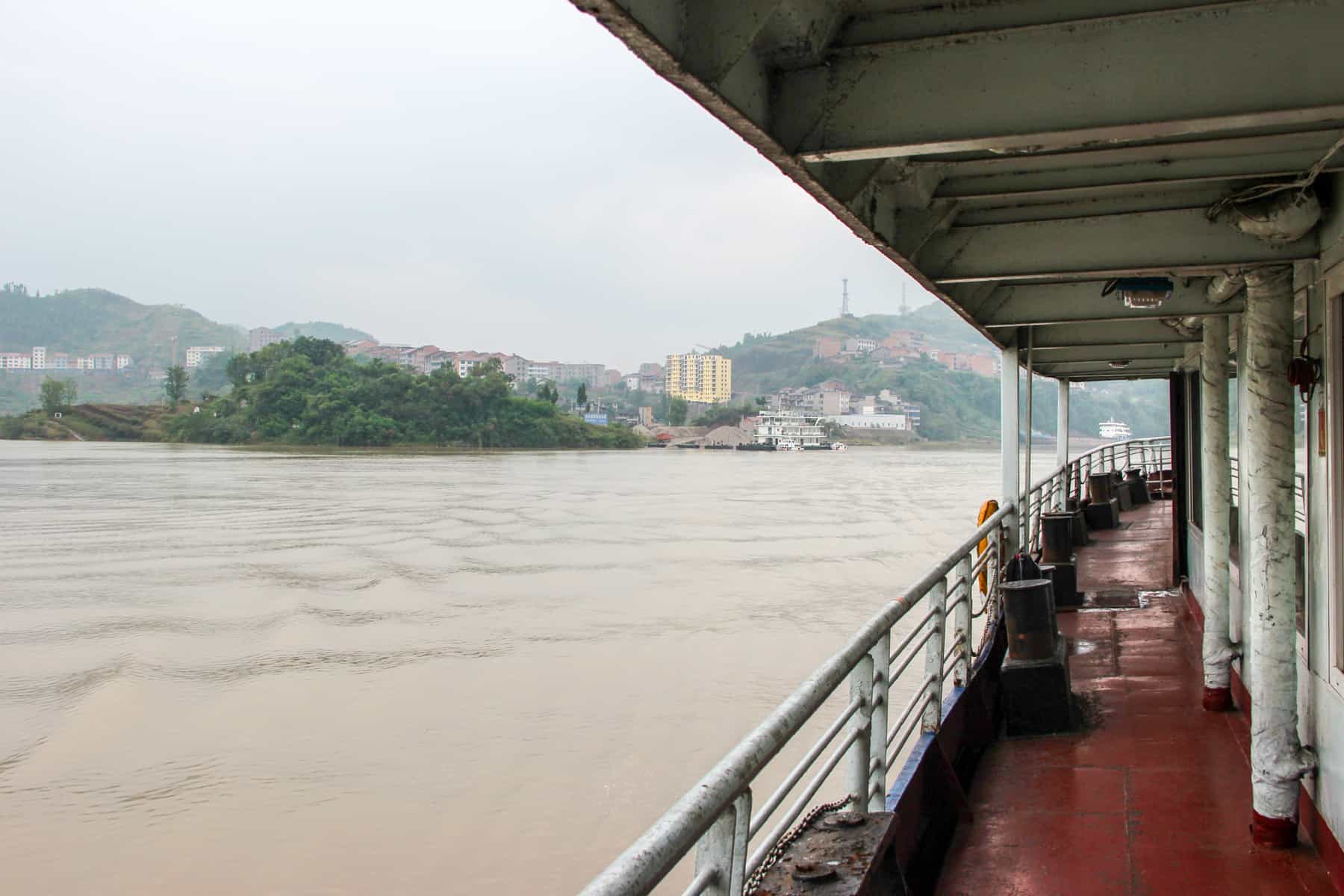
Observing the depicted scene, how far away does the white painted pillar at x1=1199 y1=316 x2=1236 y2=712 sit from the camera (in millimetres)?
5270

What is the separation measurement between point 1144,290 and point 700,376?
179660mm

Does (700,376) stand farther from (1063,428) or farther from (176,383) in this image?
(1063,428)

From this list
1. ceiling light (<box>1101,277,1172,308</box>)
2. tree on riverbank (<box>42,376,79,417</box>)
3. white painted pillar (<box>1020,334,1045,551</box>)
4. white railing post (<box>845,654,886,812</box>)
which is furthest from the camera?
tree on riverbank (<box>42,376,79,417</box>)

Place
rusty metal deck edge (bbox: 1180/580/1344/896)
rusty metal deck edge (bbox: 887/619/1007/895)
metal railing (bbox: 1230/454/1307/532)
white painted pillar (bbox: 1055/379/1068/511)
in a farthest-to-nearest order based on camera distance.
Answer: white painted pillar (bbox: 1055/379/1068/511), metal railing (bbox: 1230/454/1307/532), rusty metal deck edge (bbox: 887/619/1007/895), rusty metal deck edge (bbox: 1180/580/1344/896)

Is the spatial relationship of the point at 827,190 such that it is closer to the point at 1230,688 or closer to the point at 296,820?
the point at 1230,688

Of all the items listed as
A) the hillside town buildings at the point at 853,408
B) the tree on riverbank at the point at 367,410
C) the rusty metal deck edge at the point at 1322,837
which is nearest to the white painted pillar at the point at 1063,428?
the rusty metal deck edge at the point at 1322,837

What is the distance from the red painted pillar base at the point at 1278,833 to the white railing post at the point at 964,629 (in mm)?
1400

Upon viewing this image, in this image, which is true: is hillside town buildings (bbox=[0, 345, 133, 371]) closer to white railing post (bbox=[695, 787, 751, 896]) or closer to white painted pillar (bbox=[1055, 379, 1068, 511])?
white painted pillar (bbox=[1055, 379, 1068, 511])

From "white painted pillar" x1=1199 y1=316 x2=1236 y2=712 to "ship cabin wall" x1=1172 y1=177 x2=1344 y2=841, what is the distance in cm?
127

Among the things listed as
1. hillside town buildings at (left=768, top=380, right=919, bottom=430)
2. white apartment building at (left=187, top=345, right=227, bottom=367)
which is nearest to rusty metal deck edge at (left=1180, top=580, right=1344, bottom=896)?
hillside town buildings at (left=768, top=380, right=919, bottom=430)

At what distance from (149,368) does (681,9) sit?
166 metres

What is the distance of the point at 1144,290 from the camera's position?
4.71 meters

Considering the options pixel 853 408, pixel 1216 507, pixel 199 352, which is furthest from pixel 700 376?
pixel 1216 507

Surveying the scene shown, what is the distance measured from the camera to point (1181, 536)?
852 cm
